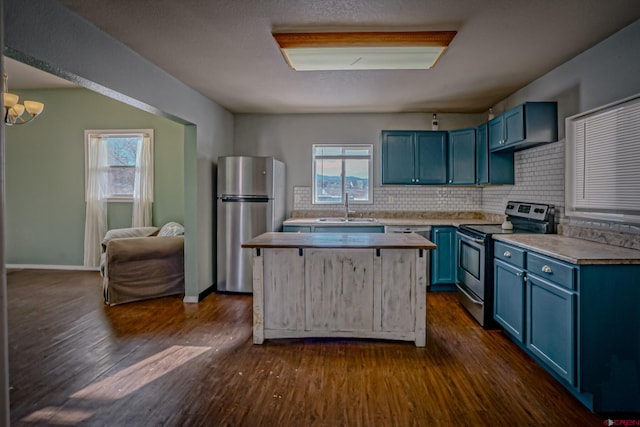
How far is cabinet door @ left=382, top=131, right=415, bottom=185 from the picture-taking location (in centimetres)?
487

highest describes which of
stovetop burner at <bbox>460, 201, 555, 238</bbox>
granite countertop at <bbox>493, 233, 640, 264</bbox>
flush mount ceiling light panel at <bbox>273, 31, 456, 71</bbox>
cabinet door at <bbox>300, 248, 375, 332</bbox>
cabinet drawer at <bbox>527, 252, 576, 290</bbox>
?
flush mount ceiling light panel at <bbox>273, 31, 456, 71</bbox>

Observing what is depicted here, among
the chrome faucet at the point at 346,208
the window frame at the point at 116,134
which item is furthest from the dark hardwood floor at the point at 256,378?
the window frame at the point at 116,134

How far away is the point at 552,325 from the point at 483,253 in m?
1.07

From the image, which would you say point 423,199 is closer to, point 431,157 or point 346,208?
point 431,157

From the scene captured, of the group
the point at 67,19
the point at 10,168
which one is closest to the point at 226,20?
the point at 67,19

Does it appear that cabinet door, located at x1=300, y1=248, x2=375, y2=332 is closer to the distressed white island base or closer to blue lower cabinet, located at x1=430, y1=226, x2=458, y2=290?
the distressed white island base

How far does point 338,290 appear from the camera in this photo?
9.64ft

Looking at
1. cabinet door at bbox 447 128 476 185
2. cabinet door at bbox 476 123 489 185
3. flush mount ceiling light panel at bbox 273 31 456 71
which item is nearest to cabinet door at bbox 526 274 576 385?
flush mount ceiling light panel at bbox 273 31 456 71

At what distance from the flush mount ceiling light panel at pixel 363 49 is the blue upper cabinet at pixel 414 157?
5.76 ft

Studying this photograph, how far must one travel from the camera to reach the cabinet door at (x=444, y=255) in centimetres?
448

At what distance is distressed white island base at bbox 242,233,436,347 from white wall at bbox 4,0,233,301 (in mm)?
1591

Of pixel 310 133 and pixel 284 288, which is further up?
pixel 310 133

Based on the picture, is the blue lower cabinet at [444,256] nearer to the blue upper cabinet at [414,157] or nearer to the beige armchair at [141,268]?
the blue upper cabinet at [414,157]

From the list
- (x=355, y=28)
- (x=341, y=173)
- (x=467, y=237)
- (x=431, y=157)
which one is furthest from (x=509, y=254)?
(x=341, y=173)
